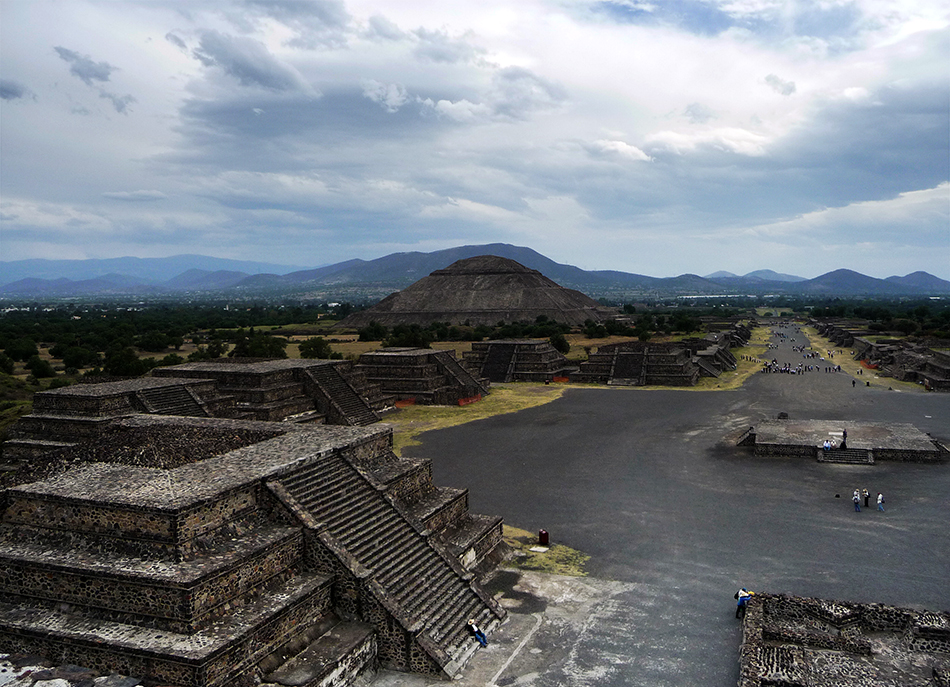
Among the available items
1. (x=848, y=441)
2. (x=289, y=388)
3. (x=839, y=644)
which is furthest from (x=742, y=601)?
(x=289, y=388)

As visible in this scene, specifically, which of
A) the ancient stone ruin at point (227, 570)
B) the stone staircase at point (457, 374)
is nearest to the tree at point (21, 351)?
the stone staircase at point (457, 374)

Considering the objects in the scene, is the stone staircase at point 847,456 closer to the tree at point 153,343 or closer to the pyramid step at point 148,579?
the pyramid step at point 148,579

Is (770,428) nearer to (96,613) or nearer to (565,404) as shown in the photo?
(565,404)

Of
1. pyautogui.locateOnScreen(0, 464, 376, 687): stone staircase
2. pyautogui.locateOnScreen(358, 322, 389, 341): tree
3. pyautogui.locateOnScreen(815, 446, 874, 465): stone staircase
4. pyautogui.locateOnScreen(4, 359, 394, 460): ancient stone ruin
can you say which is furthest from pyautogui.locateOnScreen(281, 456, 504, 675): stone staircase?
pyautogui.locateOnScreen(358, 322, 389, 341): tree

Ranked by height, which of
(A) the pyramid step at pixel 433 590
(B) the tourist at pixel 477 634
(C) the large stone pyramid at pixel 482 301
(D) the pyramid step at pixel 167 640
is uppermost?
(C) the large stone pyramid at pixel 482 301

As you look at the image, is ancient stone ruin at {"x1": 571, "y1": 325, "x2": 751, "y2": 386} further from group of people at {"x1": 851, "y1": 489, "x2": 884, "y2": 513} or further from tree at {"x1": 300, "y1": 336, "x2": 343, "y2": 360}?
group of people at {"x1": 851, "y1": 489, "x2": 884, "y2": 513}

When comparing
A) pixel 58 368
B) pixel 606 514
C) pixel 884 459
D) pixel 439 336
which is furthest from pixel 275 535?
pixel 439 336
